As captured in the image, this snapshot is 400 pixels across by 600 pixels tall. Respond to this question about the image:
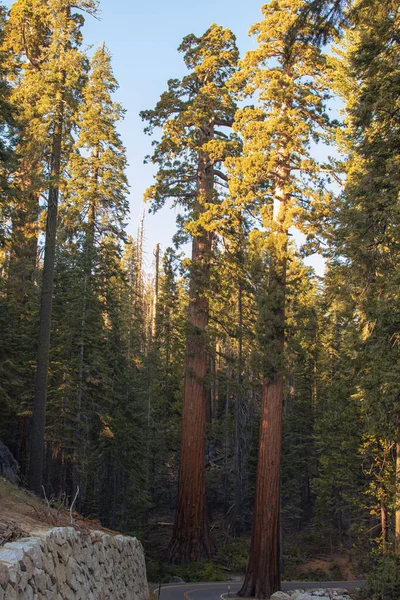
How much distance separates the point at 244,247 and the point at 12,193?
823 cm

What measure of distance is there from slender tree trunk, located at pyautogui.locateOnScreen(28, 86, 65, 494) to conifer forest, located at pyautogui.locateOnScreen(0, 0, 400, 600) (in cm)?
5

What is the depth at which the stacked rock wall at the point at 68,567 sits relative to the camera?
5.15m

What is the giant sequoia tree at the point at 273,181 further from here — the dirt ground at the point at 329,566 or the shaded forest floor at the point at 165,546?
the dirt ground at the point at 329,566

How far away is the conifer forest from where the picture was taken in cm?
1239

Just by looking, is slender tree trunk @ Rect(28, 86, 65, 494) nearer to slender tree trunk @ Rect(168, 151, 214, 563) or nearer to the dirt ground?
slender tree trunk @ Rect(168, 151, 214, 563)

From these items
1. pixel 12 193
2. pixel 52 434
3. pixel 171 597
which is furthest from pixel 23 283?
pixel 171 597

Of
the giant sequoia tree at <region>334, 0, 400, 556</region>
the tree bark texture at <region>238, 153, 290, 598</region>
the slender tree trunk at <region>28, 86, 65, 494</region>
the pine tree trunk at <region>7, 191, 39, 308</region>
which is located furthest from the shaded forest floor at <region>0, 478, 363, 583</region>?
the pine tree trunk at <region>7, 191, 39, 308</region>

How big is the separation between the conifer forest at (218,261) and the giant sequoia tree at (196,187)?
0.25 feet

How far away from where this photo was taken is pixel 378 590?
35.0 feet

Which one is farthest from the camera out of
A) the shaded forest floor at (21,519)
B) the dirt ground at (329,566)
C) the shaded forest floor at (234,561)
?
the dirt ground at (329,566)

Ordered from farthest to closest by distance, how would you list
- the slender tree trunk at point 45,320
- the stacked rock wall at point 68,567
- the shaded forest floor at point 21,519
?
the slender tree trunk at point 45,320 < the shaded forest floor at point 21,519 < the stacked rock wall at point 68,567

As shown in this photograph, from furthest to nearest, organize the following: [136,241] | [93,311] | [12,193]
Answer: [136,241] → [93,311] → [12,193]

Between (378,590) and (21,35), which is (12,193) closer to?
(21,35)

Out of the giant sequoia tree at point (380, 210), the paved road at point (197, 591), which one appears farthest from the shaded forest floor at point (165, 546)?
the giant sequoia tree at point (380, 210)
